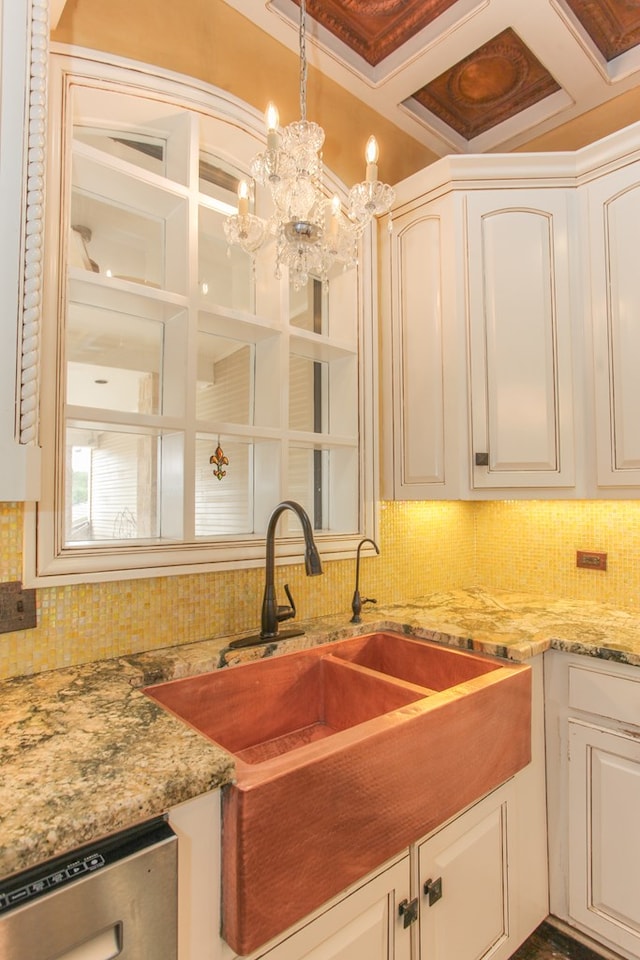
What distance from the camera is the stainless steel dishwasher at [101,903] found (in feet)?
1.98

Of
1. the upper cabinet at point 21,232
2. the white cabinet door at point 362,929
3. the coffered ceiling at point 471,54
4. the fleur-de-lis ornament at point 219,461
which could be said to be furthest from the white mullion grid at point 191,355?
the white cabinet door at point 362,929

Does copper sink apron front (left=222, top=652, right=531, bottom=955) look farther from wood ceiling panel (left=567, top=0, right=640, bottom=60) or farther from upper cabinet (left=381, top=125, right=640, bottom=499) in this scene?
wood ceiling panel (left=567, top=0, right=640, bottom=60)

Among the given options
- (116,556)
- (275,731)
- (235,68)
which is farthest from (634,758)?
(235,68)

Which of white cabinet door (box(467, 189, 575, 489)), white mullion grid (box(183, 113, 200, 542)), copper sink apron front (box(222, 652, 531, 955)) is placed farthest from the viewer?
white cabinet door (box(467, 189, 575, 489))

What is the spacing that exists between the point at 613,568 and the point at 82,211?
7.03ft

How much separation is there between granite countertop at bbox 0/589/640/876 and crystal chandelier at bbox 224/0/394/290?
40.6 inches

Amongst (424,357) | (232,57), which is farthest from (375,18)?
(424,357)

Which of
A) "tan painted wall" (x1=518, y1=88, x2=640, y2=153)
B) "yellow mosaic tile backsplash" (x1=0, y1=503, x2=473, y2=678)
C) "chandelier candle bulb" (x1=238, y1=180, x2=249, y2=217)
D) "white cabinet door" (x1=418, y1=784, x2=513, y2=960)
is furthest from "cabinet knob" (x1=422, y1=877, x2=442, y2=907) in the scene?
"tan painted wall" (x1=518, y1=88, x2=640, y2=153)

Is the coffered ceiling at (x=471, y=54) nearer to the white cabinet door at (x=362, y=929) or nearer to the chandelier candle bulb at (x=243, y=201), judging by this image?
the chandelier candle bulb at (x=243, y=201)

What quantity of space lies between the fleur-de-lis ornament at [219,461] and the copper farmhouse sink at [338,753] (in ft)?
2.01

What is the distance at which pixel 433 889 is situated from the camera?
1.07m

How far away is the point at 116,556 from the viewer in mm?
1324

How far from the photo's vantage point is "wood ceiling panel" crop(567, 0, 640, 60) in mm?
1679

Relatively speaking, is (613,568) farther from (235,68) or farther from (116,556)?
(235,68)
